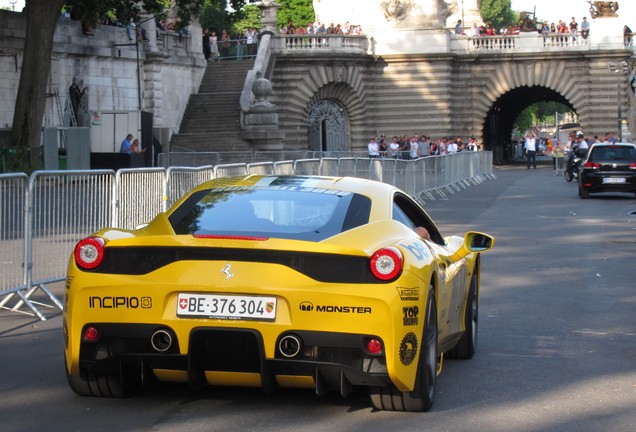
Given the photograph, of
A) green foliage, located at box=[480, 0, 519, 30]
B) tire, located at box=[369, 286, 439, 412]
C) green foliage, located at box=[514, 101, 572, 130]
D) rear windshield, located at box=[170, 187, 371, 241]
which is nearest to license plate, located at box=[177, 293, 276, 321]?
rear windshield, located at box=[170, 187, 371, 241]

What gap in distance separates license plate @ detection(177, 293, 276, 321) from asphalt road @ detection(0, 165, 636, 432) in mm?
576

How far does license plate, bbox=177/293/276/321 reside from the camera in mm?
6898

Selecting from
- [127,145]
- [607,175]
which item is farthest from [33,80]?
[607,175]

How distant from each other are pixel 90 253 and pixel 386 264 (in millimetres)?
1623

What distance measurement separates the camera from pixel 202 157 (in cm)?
4388

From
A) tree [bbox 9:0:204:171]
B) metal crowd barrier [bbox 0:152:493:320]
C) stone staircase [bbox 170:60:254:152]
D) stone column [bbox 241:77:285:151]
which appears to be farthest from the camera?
stone staircase [bbox 170:60:254:152]

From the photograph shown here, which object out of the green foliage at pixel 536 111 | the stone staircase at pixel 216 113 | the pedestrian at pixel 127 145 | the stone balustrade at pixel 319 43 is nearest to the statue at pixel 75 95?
the pedestrian at pixel 127 145

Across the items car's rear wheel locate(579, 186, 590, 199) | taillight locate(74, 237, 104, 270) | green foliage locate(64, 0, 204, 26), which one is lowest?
car's rear wheel locate(579, 186, 590, 199)

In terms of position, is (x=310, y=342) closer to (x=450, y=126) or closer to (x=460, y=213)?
(x=460, y=213)

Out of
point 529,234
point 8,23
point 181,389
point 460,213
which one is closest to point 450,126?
point 8,23

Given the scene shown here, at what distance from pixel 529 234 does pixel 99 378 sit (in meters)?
15.4

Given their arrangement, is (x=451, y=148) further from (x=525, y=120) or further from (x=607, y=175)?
(x=525, y=120)

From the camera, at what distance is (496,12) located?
447 feet

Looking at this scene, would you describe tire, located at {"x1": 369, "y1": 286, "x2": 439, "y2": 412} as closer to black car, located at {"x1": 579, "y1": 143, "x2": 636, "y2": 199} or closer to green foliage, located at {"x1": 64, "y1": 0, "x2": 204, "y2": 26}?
black car, located at {"x1": 579, "y1": 143, "x2": 636, "y2": 199}
